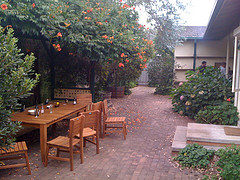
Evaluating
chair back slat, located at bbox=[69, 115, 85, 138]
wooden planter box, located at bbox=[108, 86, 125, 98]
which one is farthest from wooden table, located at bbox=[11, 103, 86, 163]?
wooden planter box, located at bbox=[108, 86, 125, 98]

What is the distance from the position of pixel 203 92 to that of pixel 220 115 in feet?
4.29

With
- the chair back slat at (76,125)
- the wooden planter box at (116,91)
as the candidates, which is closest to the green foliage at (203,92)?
the wooden planter box at (116,91)

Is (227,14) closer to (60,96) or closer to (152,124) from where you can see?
(152,124)

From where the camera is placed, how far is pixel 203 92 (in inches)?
303

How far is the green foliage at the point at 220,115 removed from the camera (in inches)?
247

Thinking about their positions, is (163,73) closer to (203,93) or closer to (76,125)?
(203,93)

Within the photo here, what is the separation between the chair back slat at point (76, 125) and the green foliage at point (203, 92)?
461cm

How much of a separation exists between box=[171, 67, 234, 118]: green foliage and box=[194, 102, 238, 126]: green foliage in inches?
14.7

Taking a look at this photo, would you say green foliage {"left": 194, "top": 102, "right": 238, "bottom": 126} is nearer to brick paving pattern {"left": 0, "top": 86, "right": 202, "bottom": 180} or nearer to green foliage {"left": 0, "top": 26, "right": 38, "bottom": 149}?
brick paving pattern {"left": 0, "top": 86, "right": 202, "bottom": 180}

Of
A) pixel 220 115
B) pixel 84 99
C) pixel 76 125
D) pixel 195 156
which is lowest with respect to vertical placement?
pixel 195 156

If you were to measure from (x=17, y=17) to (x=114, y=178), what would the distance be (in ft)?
11.4

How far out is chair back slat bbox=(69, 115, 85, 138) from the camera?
13.0 ft

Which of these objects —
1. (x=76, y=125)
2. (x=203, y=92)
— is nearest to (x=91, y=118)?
Answer: (x=76, y=125)

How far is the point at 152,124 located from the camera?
7492mm
